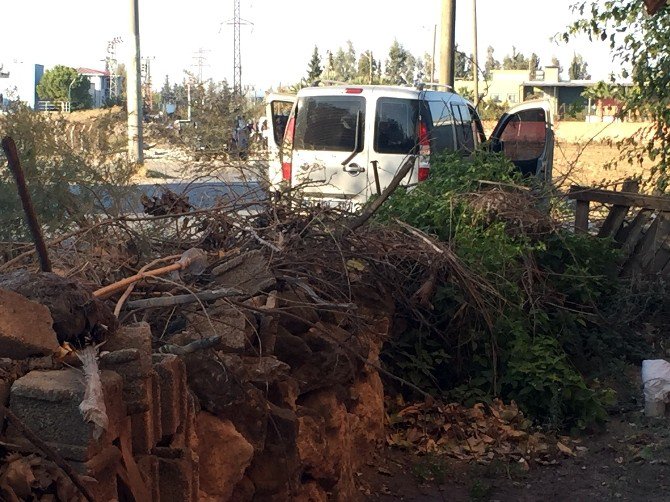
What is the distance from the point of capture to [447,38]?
16.5 meters

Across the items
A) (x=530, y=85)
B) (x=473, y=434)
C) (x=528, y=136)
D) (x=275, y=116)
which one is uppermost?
(x=530, y=85)

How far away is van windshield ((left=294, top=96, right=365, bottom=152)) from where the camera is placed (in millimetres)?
10211

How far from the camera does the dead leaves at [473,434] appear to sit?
5.96m

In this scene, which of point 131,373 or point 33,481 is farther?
point 131,373

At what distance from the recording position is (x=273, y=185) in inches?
249

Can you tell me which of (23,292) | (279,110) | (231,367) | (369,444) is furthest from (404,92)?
(23,292)

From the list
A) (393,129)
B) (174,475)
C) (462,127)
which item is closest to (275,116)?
(393,129)

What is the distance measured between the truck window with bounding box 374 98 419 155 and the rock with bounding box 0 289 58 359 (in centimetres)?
753

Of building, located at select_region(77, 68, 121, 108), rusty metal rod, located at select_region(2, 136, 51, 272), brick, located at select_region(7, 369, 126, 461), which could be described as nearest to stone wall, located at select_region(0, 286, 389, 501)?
brick, located at select_region(7, 369, 126, 461)

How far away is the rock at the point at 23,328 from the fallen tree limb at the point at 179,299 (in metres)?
0.93

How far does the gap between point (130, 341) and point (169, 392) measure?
0.73 feet

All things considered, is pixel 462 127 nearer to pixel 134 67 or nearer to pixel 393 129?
pixel 393 129

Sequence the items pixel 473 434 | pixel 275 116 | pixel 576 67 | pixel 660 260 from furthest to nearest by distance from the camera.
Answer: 1. pixel 576 67
2. pixel 275 116
3. pixel 660 260
4. pixel 473 434

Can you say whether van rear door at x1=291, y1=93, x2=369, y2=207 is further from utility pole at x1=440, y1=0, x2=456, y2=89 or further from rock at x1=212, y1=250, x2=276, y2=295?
utility pole at x1=440, y1=0, x2=456, y2=89
